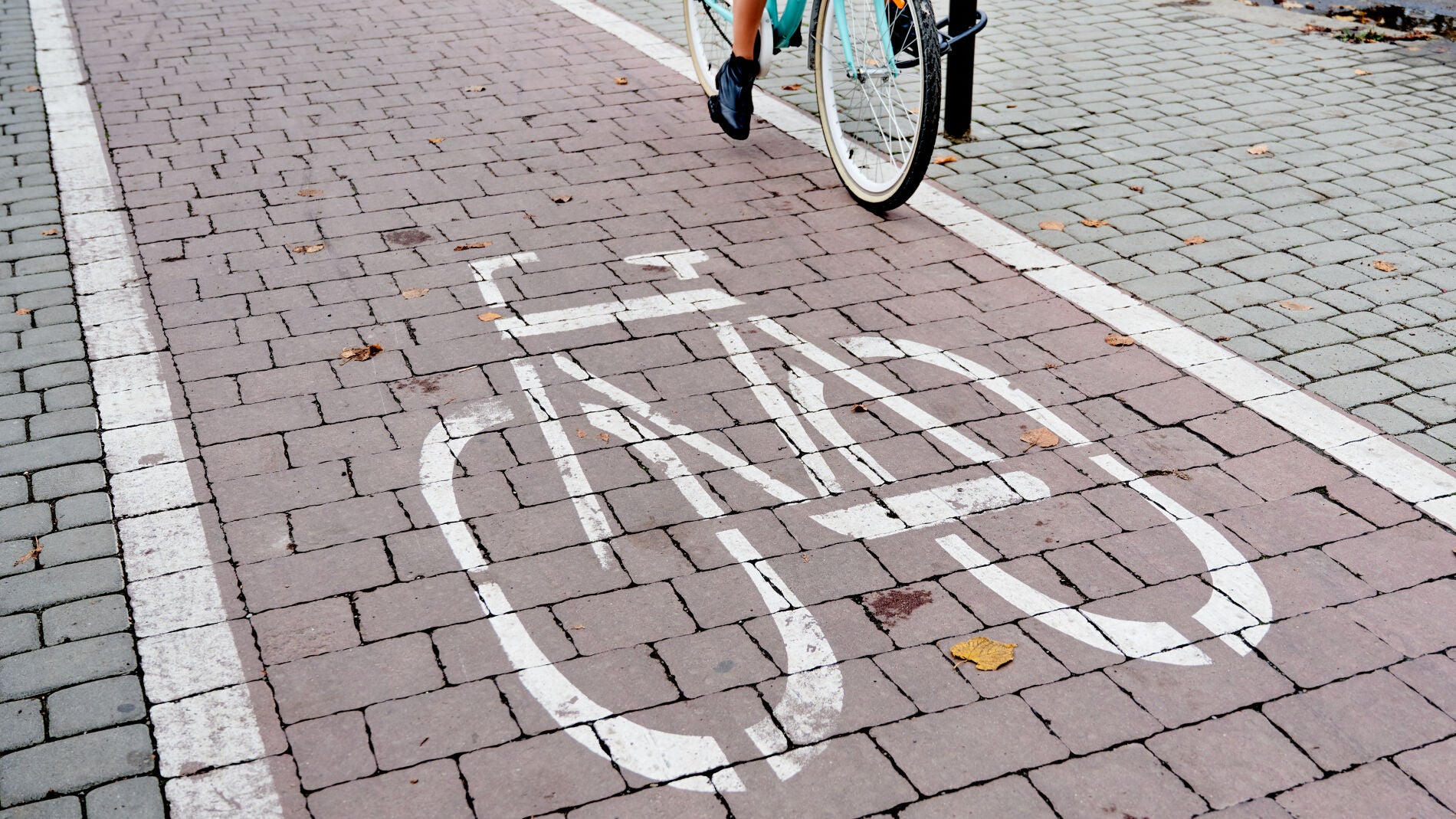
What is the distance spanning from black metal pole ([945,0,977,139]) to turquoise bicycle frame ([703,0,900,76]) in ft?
2.16

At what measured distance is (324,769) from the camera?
2881mm

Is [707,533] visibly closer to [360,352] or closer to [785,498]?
[785,498]

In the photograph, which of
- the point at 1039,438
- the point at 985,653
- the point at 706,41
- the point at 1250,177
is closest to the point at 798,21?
the point at 706,41

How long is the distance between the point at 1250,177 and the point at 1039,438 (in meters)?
2.83

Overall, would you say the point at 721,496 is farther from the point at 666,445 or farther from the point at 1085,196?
the point at 1085,196

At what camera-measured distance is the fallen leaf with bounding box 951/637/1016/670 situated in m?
3.17

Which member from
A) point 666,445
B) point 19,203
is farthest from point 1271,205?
point 19,203

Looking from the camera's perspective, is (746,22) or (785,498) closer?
(785,498)

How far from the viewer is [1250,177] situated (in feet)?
20.2

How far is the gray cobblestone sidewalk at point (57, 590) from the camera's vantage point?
9.41 ft

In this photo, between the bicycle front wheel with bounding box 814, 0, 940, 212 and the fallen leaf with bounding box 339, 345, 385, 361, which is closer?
the fallen leaf with bounding box 339, 345, 385, 361

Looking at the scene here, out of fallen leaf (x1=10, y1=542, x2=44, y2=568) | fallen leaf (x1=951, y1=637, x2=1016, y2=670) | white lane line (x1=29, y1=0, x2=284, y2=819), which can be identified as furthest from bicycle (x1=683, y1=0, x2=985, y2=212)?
fallen leaf (x1=10, y1=542, x2=44, y2=568)

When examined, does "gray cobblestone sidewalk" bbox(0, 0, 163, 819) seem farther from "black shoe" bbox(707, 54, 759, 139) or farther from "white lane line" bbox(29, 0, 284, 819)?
"black shoe" bbox(707, 54, 759, 139)

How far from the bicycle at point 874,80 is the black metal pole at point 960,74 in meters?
0.08
